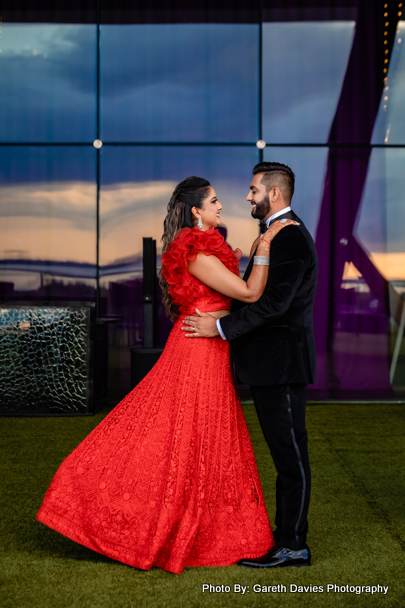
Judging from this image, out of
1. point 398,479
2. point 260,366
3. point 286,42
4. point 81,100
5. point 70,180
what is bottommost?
point 398,479

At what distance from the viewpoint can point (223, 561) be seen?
6.81 ft

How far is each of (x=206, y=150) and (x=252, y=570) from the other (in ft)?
14.0

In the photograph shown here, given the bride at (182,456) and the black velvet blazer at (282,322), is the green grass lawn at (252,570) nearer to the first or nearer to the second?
the bride at (182,456)

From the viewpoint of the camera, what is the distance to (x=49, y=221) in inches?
220

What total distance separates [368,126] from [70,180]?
280 cm

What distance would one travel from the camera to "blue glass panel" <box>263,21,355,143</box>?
5629 mm

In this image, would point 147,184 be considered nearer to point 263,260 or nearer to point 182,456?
point 263,260

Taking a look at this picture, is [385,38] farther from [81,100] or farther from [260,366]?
[260,366]

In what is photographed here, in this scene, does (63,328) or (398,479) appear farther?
(63,328)

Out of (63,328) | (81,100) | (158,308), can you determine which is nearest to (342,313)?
(158,308)

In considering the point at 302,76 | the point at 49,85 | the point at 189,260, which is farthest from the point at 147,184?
the point at 189,260

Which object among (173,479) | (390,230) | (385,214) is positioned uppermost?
(385,214)

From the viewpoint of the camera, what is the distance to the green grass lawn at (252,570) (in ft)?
6.14

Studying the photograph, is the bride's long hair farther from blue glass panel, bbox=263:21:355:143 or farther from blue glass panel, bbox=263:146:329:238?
blue glass panel, bbox=263:21:355:143
